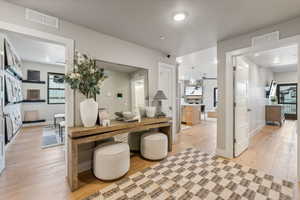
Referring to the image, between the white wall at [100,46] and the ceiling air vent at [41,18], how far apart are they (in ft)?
0.15

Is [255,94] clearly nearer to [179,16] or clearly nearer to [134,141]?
[179,16]

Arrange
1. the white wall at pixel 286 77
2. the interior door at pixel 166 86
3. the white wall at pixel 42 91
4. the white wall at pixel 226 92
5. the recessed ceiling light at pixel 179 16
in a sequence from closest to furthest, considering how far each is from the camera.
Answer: the recessed ceiling light at pixel 179 16, the white wall at pixel 226 92, the interior door at pixel 166 86, the white wall at pixel 42 91, the white wall at pixel 286 77

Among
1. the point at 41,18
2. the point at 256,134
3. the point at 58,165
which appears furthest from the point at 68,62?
the point at 256,134

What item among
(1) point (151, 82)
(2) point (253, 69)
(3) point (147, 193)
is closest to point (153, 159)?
(3) point (147, 193)

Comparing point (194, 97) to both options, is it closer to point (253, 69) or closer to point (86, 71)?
point (253, 69)

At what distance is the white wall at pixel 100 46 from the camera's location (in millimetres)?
1758

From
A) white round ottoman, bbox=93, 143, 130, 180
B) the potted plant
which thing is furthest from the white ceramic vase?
white round ottoman, bbox=93, 143, 130, 180

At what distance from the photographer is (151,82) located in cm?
339

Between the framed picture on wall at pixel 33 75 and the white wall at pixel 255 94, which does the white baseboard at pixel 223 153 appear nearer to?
the white wall at pixel 255 94

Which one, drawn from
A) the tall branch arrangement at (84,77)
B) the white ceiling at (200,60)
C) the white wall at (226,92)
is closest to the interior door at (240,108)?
the white wall at (226,92)

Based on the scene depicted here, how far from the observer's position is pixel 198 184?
191 cm

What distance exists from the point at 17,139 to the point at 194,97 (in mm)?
9533

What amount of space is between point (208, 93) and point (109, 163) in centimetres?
976

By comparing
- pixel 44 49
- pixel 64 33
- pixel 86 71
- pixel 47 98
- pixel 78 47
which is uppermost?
pixel 44 49
